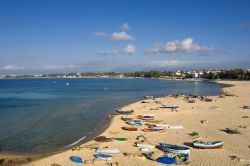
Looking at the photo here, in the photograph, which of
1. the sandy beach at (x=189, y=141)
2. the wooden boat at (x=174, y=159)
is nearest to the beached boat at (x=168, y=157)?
the wooden boat at (x=174, y=159)

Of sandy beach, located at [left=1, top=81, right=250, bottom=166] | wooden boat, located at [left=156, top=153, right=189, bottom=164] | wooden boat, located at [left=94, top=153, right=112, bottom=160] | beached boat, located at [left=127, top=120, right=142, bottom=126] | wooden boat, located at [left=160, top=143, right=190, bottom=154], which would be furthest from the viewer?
beached boat, located at [left=127, top=120, right=142, bottom=126]

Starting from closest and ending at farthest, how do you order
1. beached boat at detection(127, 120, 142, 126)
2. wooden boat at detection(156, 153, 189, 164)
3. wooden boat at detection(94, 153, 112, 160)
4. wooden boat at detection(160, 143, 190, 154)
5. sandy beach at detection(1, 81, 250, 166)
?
wooden boat at detection(156, 153, 189, 164)
sandy beach at detection(1, 81, 250, 166)
wooden boat at detection(94, 153, 112, 160)
wooden boat at detection(160, 143, 190, 154)
beached boat at detection(127, 120, 142, 126)

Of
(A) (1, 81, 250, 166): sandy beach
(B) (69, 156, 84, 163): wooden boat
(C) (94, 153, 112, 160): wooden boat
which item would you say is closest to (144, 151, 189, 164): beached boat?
(A) (1, 81, 250, 166): sandy beach

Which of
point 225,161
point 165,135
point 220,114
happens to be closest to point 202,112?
point 220,114

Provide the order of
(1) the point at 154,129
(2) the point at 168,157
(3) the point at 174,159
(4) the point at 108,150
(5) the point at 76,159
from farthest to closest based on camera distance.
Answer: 1. (1) the point at 154,129
2. (4) the point at 108,150
3. (5) the point at 76,159
4. (2) the point at 168,157
5. (3) the point at 174,159

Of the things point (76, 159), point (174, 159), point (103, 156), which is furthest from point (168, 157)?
point (76, 159)

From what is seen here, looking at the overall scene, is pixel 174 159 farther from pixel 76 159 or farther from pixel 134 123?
pixel 134 123

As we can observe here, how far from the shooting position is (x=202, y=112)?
42875mm

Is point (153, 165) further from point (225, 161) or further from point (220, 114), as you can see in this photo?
point (220, 114)

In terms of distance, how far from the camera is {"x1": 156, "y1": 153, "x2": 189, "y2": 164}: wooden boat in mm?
19641

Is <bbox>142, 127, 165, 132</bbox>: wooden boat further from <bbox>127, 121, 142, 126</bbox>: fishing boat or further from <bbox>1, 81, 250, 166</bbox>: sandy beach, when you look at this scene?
<bbox>127, 121, 142, 126</bbox>: fishing boat

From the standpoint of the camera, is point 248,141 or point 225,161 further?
point 248,141

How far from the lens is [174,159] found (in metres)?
19.9

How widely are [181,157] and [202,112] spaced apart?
24.0 metres
